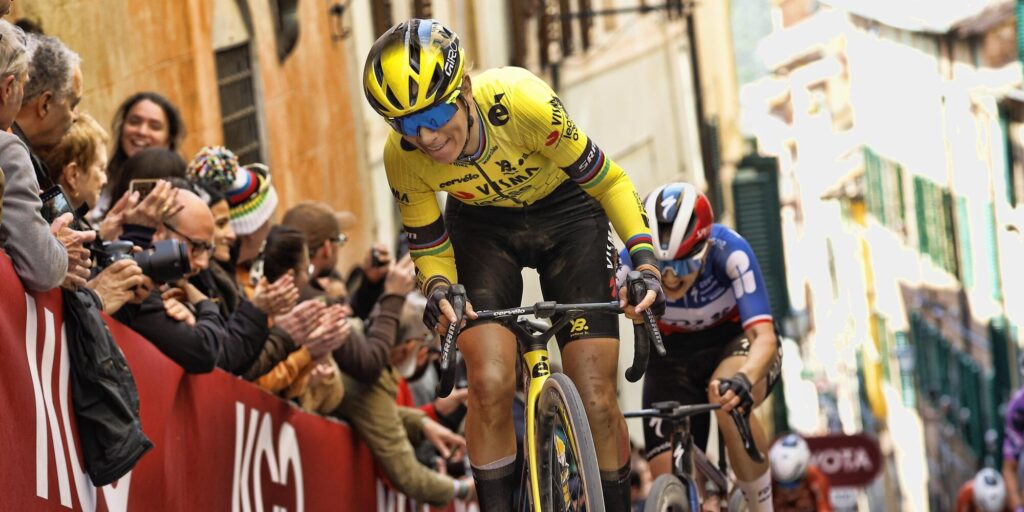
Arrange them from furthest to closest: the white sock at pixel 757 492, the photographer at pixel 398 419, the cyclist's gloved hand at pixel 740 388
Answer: the photographer at pixel 398 419, the white sock at pixel 757 492, the cyclist's gloved hand at pixel 740 388

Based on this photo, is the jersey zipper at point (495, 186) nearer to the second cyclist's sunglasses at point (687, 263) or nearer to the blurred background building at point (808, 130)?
the second cyclist's sunglasses at point (687, 263)

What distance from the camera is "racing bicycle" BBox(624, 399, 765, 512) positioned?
26.9 ft

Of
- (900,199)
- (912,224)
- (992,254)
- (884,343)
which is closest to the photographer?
(992,254)

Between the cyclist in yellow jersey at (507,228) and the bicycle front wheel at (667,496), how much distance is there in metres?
0.44

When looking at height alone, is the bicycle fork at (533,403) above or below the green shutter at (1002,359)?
above

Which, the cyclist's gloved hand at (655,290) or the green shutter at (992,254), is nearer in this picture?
the cyclist's gloved hand at (655,290)

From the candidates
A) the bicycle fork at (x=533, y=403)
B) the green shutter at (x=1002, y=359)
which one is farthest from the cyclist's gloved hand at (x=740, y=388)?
the green shutter at (x=1002, y=359)

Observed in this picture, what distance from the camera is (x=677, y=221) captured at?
8938mm

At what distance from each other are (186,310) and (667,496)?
2.10 m

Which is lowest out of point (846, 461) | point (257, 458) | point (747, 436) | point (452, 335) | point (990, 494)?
point (846, 461)

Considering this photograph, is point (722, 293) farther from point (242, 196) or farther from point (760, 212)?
point (760, 212)

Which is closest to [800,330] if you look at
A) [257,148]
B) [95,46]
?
[257,148]

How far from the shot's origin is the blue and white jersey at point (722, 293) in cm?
926

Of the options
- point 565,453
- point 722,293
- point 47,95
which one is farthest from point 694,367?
point 47,95
